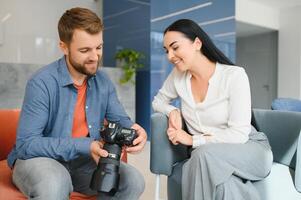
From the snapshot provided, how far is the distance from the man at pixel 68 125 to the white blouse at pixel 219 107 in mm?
362

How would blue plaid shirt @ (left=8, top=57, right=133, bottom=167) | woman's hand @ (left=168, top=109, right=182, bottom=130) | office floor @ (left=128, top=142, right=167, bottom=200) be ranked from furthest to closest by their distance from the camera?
1. office floor @ (left=128, top=142, right=167, bottom=200)
2. woman's hand @ (left=168, top=109, right=182, bottom=130)
3. blue plaid shirt @ (left=8, top=57, right=133, bottom=167)

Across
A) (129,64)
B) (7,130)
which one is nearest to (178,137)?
(7,130)

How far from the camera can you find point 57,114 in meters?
1.24

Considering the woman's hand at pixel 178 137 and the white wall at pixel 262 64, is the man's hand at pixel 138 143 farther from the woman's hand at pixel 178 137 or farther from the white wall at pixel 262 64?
the white wall at pixel 262 64

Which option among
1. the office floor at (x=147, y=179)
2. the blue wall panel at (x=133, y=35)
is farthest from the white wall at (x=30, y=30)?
the office floor at (x=147, y=179)

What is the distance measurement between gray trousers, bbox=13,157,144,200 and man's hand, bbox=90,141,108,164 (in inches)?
4.3

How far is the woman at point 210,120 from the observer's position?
1.25 m

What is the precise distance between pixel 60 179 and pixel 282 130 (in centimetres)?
109

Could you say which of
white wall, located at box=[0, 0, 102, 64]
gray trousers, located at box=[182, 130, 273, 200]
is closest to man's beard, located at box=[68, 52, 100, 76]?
gray trousers, located at box=[182, 130, 273, 200]

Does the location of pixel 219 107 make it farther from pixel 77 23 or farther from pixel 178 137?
pixel 77 23

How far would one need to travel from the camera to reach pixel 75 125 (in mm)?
1304

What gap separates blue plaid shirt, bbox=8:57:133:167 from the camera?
1147mm

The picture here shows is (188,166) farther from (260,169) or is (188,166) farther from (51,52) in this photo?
(51,52)

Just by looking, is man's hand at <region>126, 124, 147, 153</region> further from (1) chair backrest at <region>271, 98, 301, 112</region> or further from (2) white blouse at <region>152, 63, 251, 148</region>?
(1) chair backrest at <region>271, 98, 301, 112</region>
